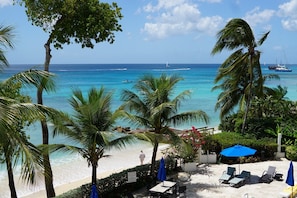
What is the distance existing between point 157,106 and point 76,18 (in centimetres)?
473

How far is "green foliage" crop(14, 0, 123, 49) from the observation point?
12.5m

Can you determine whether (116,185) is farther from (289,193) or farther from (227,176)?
(289,193)

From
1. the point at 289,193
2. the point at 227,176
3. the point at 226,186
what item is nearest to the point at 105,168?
the point at 227,176

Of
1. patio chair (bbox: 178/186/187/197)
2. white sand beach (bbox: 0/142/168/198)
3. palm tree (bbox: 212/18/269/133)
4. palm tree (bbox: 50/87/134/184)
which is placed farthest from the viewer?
palm tree (bbox: 212/18/269/133)

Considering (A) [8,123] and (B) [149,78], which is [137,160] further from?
(A) [8,123]

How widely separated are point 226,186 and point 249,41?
34.9ft

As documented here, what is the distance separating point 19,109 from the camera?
24.1ft

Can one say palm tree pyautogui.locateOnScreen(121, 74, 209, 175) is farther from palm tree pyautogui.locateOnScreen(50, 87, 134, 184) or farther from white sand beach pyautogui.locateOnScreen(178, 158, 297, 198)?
white sand beach pyautogui.locateOnScreen(178, 158, 297, 198)

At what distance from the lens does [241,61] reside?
22594 millimetres

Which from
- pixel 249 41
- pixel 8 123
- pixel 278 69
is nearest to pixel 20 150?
pixel 8 123

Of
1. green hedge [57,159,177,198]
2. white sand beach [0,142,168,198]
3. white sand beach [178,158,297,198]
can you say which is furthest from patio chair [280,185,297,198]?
white sand beach [0,142,168,198]

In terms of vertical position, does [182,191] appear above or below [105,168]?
above

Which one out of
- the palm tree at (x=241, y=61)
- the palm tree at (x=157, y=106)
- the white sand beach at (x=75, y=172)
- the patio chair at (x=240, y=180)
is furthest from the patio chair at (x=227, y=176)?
the palm tree at (x=241, y=61)

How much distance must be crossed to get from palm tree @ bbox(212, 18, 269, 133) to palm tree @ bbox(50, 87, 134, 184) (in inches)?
483
